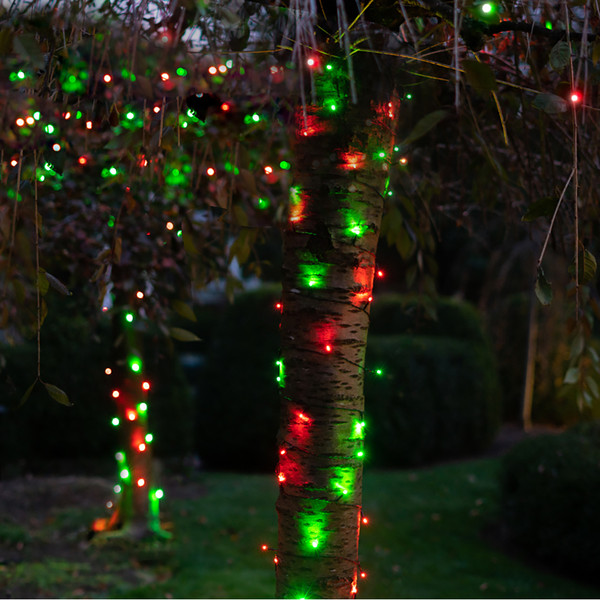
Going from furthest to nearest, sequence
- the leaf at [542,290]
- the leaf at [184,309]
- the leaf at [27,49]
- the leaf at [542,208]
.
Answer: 1. the leaf at [184,309]
2. the leaf at [542,208]
3. the leaf at [542,290]
4. the leaf at [27,49]

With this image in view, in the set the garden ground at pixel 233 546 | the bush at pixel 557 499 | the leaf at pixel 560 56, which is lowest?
the garden ground at pixel 233 546

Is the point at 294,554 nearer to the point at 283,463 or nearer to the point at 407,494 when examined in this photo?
the point at 283,463

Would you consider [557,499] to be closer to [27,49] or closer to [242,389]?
[242,389]

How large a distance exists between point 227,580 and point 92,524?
5.17 feet

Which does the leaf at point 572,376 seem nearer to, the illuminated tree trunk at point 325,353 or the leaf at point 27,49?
the illuminated tree trunk at point 325,353

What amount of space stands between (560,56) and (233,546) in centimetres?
504

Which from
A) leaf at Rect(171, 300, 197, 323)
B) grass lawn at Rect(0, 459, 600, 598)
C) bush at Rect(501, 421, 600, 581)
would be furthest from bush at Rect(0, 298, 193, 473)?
leaf at Rect(171, 300, 197, 323)

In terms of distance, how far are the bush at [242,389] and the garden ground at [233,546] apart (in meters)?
0.72

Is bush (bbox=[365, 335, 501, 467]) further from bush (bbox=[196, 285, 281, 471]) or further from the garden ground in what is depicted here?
bush (bbox=[196, 285, 281, 471])

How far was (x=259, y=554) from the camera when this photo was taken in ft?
18.8

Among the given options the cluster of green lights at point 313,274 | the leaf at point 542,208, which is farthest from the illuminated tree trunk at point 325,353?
the leaf at point 542,208

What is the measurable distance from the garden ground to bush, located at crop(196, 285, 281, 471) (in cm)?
72

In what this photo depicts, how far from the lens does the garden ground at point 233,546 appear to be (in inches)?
184

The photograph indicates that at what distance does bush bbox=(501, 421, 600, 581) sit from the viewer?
529 cm
